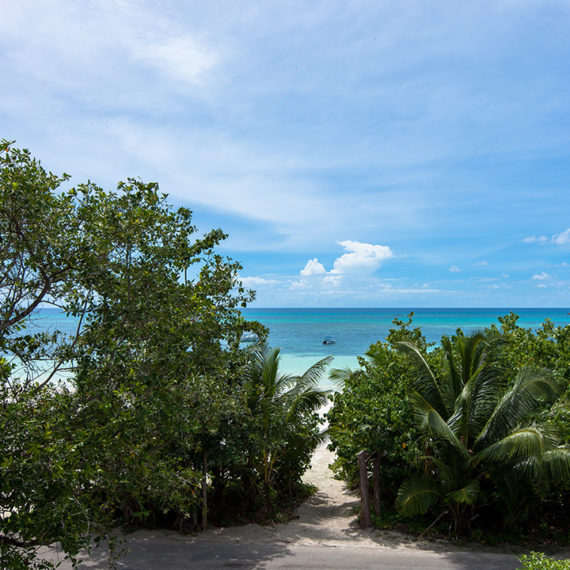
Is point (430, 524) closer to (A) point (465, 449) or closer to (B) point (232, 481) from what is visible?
(A) point (465, 449)

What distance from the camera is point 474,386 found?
1041 centimetres

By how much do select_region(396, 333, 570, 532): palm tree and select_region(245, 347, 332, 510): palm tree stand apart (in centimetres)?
318

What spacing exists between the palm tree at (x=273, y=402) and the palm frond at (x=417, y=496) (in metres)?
2.93

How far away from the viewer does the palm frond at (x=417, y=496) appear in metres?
9.95

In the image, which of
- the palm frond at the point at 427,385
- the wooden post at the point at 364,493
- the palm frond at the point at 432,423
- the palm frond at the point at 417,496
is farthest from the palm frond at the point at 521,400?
the wooden post at the point at 364,493

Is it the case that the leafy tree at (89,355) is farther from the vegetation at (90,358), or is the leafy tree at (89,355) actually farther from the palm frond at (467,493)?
the palm frond at (467,493)

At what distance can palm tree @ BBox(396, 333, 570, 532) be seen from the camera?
910cm

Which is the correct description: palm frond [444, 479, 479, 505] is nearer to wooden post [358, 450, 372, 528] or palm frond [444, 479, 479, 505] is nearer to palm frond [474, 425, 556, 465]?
palm frond [474, 425, 556, 465]

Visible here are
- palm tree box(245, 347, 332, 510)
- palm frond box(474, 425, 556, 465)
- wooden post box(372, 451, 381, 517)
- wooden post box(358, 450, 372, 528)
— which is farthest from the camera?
palm tree box(245, 347, 332, 510)

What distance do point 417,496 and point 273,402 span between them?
13.6ft

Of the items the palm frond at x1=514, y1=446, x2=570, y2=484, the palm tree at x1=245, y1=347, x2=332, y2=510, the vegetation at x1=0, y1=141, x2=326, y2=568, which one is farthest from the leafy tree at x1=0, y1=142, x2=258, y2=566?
the palm frond at x1=514, y1=446, x2=570, y2=484

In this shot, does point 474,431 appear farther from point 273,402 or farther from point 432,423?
point 273,402

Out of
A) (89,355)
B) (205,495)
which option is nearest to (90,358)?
Result: (89,355)

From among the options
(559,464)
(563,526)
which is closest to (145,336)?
(559,464)
